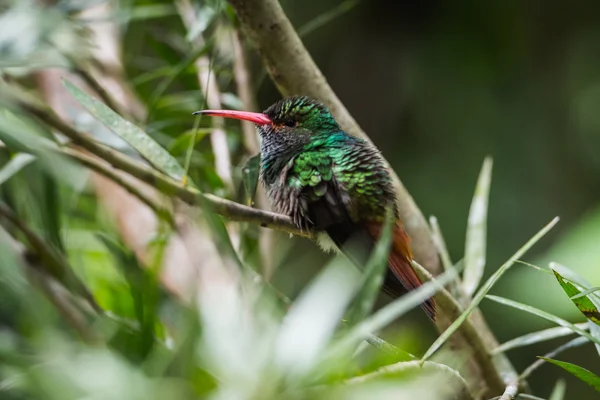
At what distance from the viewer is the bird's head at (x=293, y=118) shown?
1.49m

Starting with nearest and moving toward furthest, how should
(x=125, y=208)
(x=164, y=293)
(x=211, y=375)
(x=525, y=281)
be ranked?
1. (x=211, y=375)
2. (x=164, y=293)
3. (x=525, y=281)
4. (x=125, y=208)

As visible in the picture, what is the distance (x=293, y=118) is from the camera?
63.4 inches

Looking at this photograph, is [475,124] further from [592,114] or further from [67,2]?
[67,2]

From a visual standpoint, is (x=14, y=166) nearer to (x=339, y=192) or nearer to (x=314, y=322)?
(x=339, y=192)

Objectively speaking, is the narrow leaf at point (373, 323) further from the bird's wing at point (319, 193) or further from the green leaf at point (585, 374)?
the bird's wing at point (319, 193)

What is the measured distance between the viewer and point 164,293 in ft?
4.82

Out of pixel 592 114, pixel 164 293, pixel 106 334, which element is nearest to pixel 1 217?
pixel 164 293

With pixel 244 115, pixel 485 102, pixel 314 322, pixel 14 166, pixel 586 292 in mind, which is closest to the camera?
pixel 314 322

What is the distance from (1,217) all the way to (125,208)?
0.59 meters

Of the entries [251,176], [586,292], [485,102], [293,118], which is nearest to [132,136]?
[251,176]

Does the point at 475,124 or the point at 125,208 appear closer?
the point at 125,208

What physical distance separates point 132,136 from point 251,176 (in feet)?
0.81

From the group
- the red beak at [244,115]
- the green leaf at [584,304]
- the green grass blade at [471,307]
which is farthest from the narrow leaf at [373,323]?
the red beak at [244,115]

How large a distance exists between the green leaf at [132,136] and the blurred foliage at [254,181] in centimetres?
6
